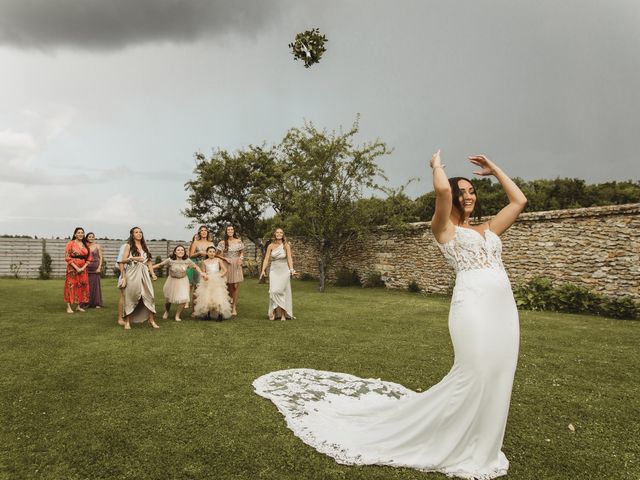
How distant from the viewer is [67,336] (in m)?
8.46

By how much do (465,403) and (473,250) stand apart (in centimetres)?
118

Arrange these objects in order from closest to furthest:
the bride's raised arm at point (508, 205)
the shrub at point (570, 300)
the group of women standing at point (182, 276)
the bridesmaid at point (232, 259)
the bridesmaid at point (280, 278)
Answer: the bride's raised arm at point (508, 205) → the group of women standing at point (182, 276) → the bridesmaid at point (280, 278) → the bridesmaid at point (232, 259) → the shrub at point (570, 300)

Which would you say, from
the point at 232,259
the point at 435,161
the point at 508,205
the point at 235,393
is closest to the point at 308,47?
the point at 435,161

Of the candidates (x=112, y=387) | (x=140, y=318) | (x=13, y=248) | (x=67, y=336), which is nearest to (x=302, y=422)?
(x=112, y=387)

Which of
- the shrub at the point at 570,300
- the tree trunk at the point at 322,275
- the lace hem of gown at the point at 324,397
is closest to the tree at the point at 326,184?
the tree trunk at the point at 322,275

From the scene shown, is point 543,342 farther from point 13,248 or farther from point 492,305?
point 13,248

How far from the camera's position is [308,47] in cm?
388

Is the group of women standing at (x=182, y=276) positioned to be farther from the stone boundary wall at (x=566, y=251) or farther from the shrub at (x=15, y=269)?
the shrub at (x=15, y=269)

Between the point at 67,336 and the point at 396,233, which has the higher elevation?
the point at 396,233

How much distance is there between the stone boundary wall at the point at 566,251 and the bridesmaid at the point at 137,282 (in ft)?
39.7

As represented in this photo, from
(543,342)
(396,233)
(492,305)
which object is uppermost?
(396,233)

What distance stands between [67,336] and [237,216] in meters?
21.7

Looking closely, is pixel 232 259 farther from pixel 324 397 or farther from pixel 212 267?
pixel 324 397

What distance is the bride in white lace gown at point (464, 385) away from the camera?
332 centimetres
